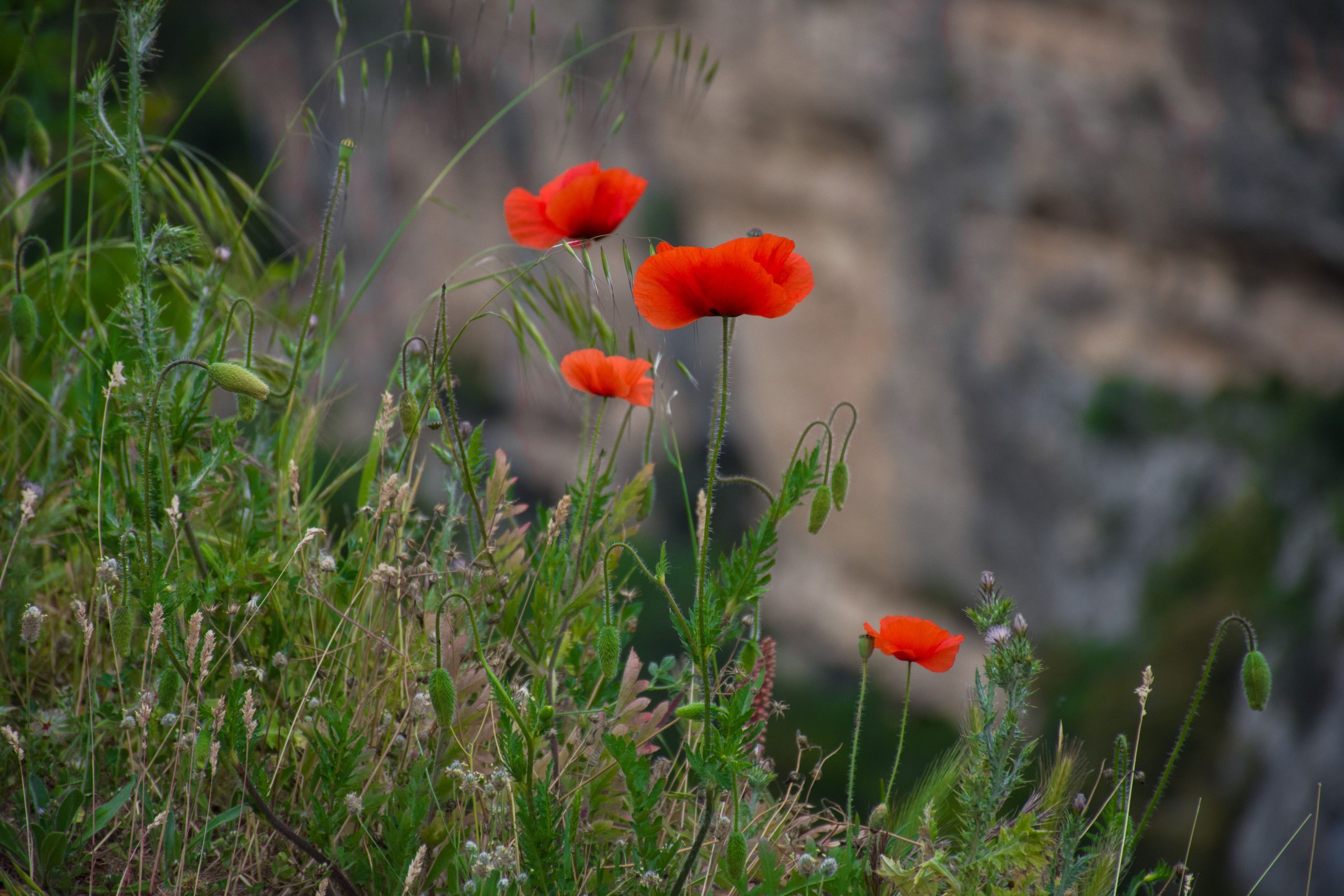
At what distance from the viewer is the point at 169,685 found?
969mm

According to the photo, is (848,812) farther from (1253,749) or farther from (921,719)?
(921,719)

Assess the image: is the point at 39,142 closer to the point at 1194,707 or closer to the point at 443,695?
the point at 443,695

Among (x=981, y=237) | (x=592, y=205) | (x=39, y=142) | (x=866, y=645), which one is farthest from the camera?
(x=981, y=237)

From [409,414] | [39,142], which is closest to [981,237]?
[39,142]

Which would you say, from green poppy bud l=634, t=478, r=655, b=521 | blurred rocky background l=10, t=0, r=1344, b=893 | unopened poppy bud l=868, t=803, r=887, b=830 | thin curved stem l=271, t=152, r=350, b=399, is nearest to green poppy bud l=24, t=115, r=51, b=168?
Result: thin curved stem l=271, t=152, r=350, b=399

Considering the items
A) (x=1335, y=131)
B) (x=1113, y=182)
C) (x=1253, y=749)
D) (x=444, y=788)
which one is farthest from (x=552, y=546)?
(x=1335, y=131)

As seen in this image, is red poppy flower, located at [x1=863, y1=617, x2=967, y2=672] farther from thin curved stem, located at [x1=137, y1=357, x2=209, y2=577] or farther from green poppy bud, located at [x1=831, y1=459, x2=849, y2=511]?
thin curved stem, located at [x1=137, y1=357, x2=209, y2=577]

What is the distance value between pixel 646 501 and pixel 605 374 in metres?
0.22

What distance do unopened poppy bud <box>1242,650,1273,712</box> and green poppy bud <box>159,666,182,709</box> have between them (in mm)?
1051

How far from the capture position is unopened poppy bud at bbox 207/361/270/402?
91cm

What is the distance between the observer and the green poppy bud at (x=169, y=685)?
3.17 feet

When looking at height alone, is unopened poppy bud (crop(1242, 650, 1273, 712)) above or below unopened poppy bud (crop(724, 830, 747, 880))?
above

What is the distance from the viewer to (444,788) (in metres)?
1.04

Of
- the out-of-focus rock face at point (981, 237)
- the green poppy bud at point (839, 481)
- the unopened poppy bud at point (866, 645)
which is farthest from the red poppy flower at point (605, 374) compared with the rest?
the out-of-focus rock face at point (981, 237)
